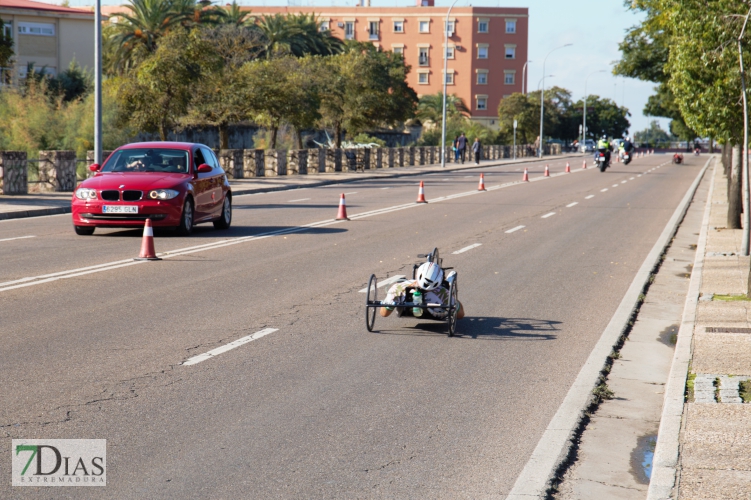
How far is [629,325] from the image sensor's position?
10438 mm

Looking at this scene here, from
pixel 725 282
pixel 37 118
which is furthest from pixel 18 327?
pixel 37 118

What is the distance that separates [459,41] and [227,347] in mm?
112905

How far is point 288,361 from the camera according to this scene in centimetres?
813

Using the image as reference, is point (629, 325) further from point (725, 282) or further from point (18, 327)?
point (18, 327)

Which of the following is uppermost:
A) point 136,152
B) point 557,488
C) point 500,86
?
point 500,86

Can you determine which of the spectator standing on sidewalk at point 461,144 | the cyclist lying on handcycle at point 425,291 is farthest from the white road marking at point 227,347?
the spectator standing on sidewalk at point 461,144

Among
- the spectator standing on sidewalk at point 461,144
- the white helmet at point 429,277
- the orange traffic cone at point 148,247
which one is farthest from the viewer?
the spectator standing on sidewalk at point 461,144

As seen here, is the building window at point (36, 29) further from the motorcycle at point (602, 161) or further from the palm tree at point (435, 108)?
the palm tree at point (435, 108)

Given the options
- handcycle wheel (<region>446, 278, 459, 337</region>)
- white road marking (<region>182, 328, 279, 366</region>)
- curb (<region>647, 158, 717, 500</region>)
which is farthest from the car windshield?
curb (<region>647, 158, 717, 500</region>)

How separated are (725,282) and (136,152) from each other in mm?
10776

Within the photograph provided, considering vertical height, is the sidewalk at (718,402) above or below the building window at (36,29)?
below

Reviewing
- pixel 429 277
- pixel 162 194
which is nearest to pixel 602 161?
pixel 162 194

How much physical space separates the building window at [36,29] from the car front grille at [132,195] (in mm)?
49165

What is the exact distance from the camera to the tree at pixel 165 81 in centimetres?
3556
